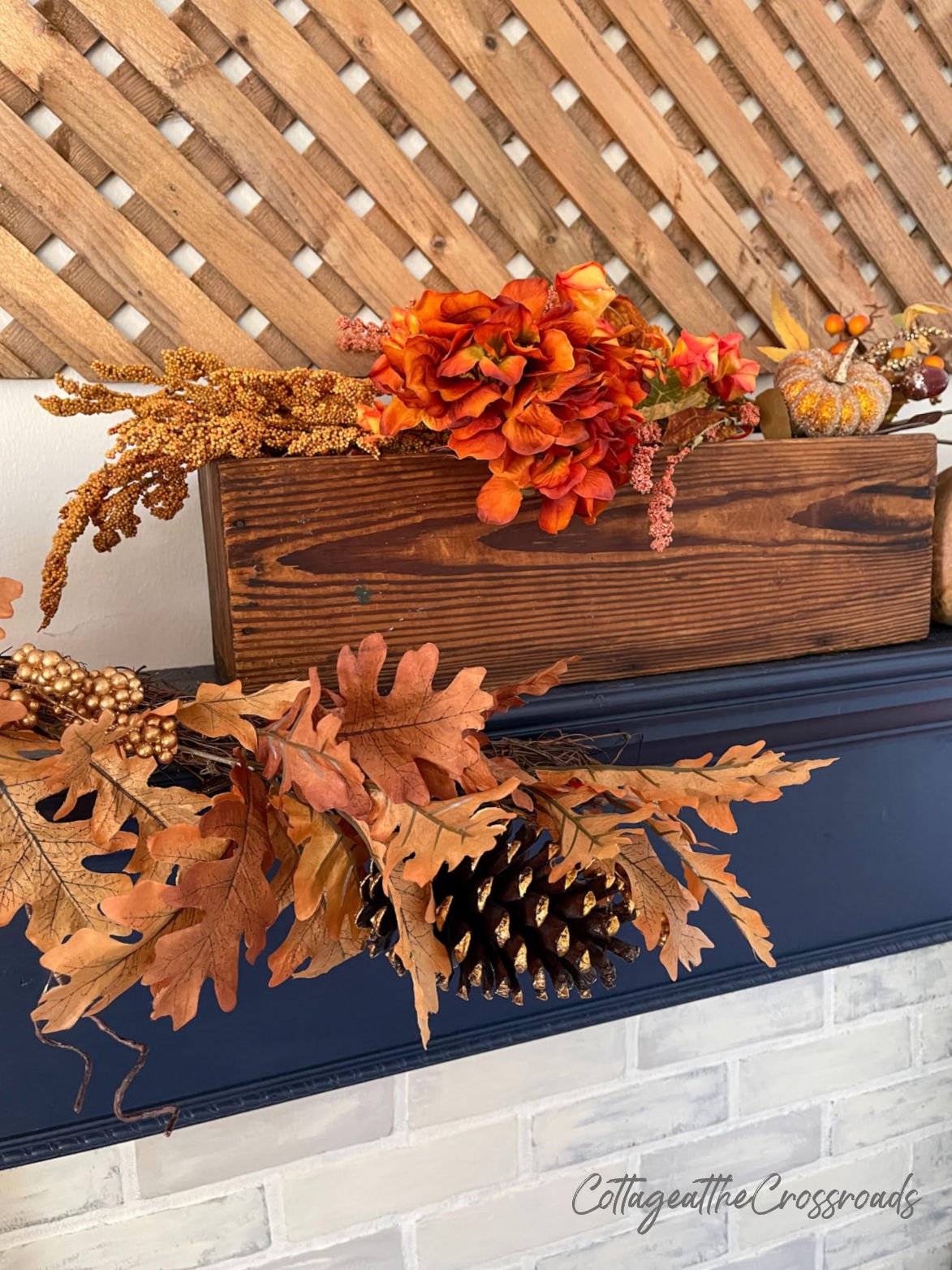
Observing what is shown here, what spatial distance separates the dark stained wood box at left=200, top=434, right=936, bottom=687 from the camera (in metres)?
0.60

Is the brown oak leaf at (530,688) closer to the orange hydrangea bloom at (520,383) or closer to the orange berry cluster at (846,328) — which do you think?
the orange hydrangea bloom at (520,383)

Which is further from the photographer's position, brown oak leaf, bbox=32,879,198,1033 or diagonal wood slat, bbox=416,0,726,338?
diagonal wood slat, bbox=416,0,726,338

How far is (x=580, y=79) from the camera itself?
2.72ft

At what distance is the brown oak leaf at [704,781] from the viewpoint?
517mm

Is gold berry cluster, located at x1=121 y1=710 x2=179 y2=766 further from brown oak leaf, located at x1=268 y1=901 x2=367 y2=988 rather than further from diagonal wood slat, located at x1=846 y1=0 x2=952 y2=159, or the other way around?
diagonal wood slat, located at x1=846 y1=0 x2=952 y2=159

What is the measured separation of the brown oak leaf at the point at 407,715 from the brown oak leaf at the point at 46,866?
13 centimetres

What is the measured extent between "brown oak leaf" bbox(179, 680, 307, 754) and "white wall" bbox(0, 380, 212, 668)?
0.99 feet

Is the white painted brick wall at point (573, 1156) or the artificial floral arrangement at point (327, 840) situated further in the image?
the white painted brick wall at point (573, 1156)

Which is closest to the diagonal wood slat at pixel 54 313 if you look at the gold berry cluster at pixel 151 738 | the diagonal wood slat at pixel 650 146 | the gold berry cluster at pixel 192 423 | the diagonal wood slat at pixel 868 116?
the gold berry cluster at pixel 192 423

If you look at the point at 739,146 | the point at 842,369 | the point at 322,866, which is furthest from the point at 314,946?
the point at 739,146

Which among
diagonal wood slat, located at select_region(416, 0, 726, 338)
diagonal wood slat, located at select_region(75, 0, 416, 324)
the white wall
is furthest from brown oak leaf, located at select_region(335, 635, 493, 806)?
diagonal wood slat, located at select_region(416, 0, 726, 338)

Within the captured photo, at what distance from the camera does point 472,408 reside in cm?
55

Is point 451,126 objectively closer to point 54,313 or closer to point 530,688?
point 54,313

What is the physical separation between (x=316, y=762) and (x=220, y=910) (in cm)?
8
